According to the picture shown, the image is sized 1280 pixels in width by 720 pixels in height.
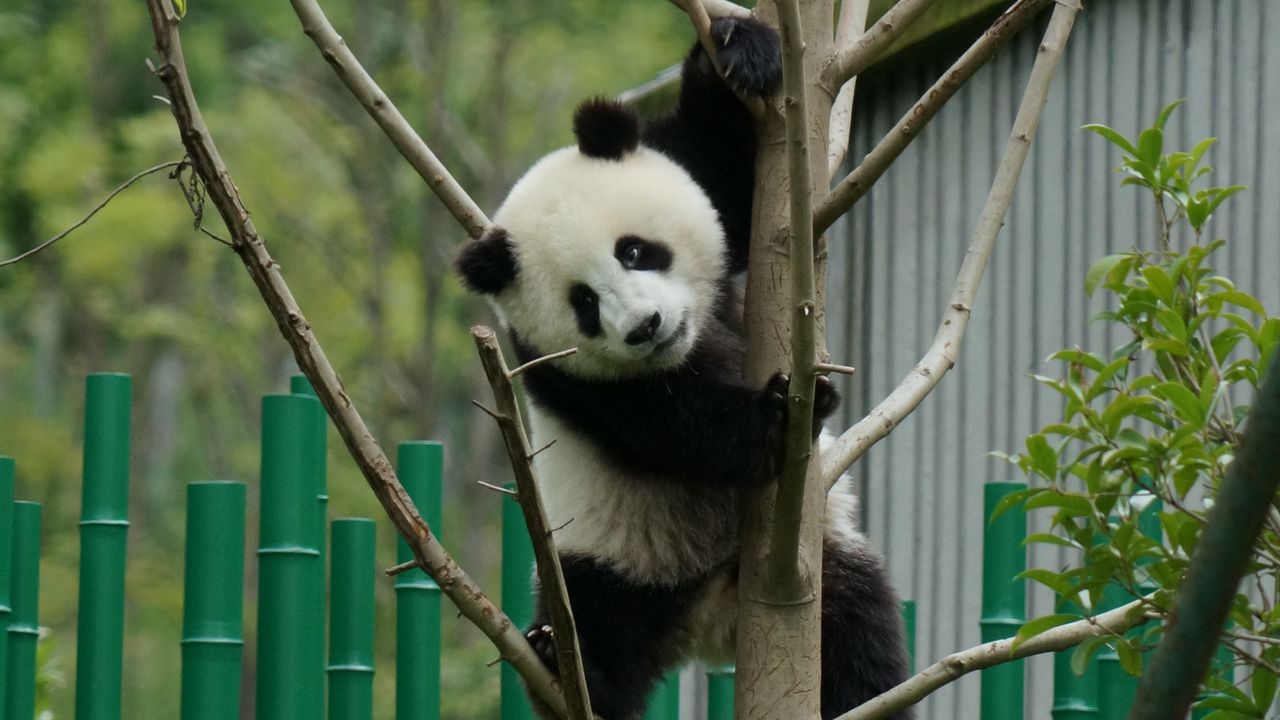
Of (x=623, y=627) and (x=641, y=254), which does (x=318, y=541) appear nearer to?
(x=623, y=627)

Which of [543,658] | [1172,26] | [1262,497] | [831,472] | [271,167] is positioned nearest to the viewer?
[1262,497]

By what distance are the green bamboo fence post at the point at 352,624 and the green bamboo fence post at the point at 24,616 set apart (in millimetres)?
598

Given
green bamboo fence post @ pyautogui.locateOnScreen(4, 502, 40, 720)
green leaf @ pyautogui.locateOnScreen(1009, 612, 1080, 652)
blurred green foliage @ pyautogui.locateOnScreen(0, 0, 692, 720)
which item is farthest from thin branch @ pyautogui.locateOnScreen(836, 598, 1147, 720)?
blurred green foliage @ pyautogui.locateOnScreen(0, 0, 692, 720)

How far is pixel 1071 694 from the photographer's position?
129 inches

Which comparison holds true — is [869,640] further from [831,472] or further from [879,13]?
[879,13]

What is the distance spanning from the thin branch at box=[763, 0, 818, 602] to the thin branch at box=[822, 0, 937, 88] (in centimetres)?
52

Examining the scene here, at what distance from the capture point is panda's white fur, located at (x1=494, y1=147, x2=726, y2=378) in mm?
2689

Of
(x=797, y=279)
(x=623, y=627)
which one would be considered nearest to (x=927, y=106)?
(x=797, y=279)

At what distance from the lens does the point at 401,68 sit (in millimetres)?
12258

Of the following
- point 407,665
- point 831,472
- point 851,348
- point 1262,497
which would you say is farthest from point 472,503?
point 1262,497

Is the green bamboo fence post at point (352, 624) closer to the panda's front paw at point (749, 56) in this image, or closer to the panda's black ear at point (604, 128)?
the panda's black ear at point (604, 128)

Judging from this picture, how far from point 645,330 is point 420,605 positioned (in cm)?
103

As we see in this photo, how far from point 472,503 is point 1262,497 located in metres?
11.3

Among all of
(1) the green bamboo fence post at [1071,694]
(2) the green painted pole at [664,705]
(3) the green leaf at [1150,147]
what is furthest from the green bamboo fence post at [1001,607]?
(3) the green leaf at [1150,147]
